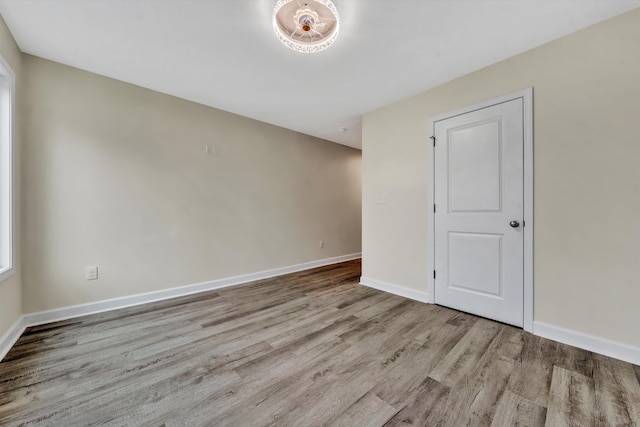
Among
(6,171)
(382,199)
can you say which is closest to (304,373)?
(382,199)

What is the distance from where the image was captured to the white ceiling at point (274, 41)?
1615 millimetres

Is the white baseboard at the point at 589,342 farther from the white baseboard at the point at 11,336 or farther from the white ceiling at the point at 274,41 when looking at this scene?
the white baseboard at the point at 11,336

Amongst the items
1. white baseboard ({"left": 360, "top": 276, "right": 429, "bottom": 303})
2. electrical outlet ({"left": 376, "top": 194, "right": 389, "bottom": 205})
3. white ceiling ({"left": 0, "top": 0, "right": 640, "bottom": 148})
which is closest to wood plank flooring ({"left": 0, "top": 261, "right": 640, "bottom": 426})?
white baseboard ({"left": 360, "top": 276, "right": 429, "bottom": 303})

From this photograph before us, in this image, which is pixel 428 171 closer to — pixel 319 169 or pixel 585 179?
pixel 585 179

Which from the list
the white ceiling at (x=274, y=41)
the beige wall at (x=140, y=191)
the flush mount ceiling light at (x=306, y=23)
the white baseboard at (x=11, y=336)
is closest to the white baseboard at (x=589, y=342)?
the white ceiling at (x=274, y=41)

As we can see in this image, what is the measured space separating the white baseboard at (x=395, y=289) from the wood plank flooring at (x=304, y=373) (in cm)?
34

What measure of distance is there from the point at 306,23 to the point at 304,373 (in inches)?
93.8

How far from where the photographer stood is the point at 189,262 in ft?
9.88

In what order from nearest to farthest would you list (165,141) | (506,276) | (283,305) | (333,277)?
(506,276)
(283,305)
(165,141)
(333,277)

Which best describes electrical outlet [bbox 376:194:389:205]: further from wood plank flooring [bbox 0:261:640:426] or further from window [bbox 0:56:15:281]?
window [bbox 0:56:15:281]

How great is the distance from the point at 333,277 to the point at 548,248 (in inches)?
100

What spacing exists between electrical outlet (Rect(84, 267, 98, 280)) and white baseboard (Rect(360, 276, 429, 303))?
306 centimetres

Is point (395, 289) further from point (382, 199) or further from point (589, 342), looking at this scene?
point (589, 342)

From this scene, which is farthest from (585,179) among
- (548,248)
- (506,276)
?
(506,276)
